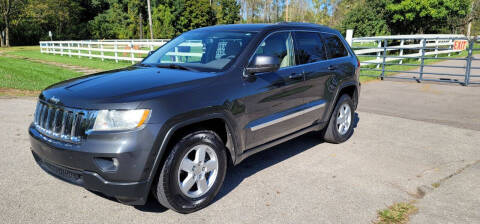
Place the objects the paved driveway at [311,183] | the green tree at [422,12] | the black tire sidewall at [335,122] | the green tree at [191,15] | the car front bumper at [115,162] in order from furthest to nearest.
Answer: the green tree at [191,15], the green tree at [422,12], the black tire sidewall at [335,122], the paved driveway at [311,183], the car front bumper at [115,162]

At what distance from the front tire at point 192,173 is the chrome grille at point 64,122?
0.73 metres

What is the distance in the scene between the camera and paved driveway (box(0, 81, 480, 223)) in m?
3.45

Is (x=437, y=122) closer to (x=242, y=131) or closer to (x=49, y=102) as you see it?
(x=242, y=131)

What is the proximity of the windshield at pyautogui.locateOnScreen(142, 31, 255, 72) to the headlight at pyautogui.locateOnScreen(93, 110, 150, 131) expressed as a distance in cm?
107

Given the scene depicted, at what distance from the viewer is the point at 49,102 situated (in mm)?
3424

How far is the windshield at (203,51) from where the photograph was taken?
4.02 metres

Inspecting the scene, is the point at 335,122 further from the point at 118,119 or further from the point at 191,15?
the point at 191,15

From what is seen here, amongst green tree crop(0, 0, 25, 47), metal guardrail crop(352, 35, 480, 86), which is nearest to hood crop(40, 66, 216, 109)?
metal guardrail crop(352, 35, 480, 86)

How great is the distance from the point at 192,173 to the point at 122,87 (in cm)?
100

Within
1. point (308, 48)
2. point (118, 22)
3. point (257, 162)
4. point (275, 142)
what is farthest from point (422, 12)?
point (118, 22)

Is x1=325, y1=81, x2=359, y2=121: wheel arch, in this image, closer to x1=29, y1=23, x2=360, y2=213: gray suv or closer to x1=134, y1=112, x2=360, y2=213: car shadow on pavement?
x1=29, y1=23, x2=360, y2=213: gray suv

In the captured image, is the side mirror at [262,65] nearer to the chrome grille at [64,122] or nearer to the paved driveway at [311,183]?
the paved driveway at [311,183]

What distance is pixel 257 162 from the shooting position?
4.89 meters

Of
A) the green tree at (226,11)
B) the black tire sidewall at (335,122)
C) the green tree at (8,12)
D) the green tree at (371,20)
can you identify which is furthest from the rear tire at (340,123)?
the green tree at (226,11)
